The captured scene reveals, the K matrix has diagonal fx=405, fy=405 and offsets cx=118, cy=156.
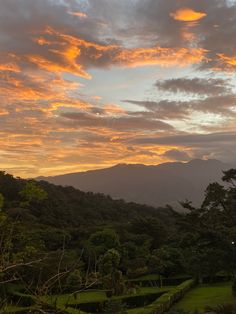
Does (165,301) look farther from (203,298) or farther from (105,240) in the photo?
(105,240)

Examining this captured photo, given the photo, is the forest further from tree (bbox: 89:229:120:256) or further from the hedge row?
the hedge row

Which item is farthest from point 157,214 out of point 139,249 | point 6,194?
point 139,249

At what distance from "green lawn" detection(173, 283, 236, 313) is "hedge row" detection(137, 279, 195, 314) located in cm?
34

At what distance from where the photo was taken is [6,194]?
64312 mm

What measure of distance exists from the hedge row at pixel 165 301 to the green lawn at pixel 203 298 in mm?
344

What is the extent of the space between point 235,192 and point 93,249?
46.9 ft

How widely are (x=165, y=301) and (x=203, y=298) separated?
4999 mm

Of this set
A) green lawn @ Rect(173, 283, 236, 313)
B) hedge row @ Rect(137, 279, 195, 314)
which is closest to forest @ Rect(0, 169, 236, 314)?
hedge row @ Rect(137, 279, 195, 314)

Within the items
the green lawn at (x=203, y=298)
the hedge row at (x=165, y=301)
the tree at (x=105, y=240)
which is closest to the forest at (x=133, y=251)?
the tree at (x=105, y=240)

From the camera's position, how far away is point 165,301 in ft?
72.7

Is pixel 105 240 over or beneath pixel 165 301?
over

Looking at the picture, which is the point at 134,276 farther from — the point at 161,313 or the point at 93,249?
the point at 161,313

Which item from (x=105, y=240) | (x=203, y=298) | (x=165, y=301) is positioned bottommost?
(x=203, y=298)

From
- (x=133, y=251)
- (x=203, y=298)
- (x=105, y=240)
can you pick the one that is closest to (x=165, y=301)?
(x=203, y=298)
